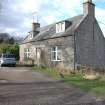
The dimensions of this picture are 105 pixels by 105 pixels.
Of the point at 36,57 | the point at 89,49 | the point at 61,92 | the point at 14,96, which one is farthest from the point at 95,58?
the point at 14,96

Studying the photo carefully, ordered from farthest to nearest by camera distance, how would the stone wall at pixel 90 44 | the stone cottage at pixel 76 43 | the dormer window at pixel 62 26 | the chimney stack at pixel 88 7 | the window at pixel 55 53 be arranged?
the dormer window at pixel 62 26 → the window at pixel 55 53 → the chimney stack at pixel 88 7 → the stone wall at pixel 90 44 → the stone cottage at pixel 76 43

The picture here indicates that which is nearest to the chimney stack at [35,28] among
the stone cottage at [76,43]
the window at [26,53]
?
the window at [26,53]

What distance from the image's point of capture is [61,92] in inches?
566

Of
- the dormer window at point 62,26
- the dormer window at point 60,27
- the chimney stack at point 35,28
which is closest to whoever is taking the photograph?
the dormer window at point 62,26

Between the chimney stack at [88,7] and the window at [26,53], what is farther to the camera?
the window at [26,53]

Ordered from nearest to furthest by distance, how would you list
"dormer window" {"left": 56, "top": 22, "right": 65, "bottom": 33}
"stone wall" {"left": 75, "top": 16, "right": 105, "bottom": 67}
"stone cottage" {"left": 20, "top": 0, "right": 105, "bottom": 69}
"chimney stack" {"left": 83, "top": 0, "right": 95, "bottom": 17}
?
"stone cottage" {"left": 20, "top": 0, "right": 105, "bottom": 69} < "stone wall" {"left": 75, "top": 16, "right": 105, "bottom": 67} < "chimney stack" {"left": 83, "top": 0, "right": 95, "bottom": 17} < "dormer window" {"left": 56, "top": 22, "right": 65, "bottom": 33}

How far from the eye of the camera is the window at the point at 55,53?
33075mm

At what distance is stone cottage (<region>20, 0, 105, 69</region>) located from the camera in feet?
102

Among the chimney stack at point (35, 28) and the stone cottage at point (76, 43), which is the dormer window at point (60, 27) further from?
the chimney stack at point (35, 28)

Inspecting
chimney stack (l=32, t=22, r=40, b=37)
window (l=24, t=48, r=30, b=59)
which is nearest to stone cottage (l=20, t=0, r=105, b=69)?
window (l=24, t=48, r=30, b=59)

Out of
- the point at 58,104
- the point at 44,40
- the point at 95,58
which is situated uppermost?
the point at 44,40

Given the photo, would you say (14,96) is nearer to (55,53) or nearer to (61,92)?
(61,92)

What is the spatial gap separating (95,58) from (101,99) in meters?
21.4

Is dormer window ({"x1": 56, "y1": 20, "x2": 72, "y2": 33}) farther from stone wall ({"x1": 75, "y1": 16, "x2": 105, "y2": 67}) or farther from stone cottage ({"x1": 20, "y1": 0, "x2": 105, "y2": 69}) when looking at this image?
stone wall ({"x1": 75, "y1": 16, "x2": 105, "y2": 67})
